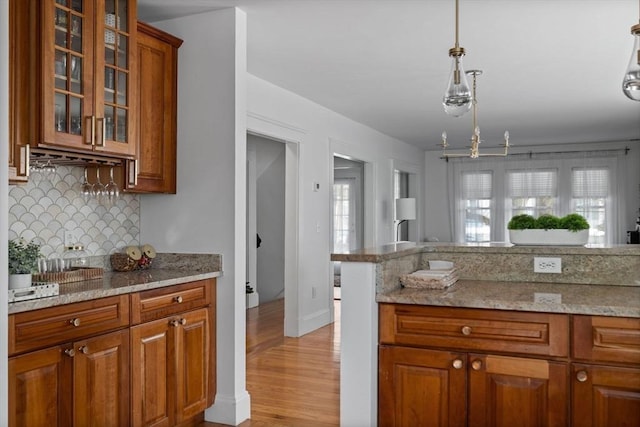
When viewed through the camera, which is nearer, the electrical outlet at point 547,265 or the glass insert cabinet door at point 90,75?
the glass insert cabinet door at point 90,75

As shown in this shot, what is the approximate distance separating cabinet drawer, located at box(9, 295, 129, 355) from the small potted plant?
0.14m

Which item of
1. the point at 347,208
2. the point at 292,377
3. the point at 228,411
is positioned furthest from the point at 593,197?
the point at 228,411

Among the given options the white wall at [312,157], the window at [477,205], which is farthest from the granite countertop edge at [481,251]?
the window at [477,205]

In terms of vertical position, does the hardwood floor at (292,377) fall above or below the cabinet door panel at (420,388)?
below

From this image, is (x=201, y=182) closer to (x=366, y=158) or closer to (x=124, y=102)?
(x=124, y=102)

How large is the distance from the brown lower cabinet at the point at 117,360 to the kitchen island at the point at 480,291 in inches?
38.1

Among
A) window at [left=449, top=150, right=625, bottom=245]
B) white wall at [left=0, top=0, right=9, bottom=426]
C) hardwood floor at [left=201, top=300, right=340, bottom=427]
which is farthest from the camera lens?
window at [left=449, top=150, right=625, bottom=245]

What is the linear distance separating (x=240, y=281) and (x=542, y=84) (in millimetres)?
3471

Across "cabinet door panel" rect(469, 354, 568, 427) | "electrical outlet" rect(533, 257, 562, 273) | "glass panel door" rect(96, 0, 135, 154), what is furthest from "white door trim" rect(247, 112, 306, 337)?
"cabinet door panel" rect(469, 354, 568, 427)

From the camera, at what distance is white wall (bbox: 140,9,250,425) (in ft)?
10.7

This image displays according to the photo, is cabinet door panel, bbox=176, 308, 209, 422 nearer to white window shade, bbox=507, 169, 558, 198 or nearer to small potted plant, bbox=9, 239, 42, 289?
small potted plant, bbox=9, 239, 42, 289

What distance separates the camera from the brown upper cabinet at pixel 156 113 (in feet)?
10.2

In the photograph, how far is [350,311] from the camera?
2.42m

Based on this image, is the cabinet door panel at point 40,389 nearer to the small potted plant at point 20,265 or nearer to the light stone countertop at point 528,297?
the small potted plant at point 20,265
